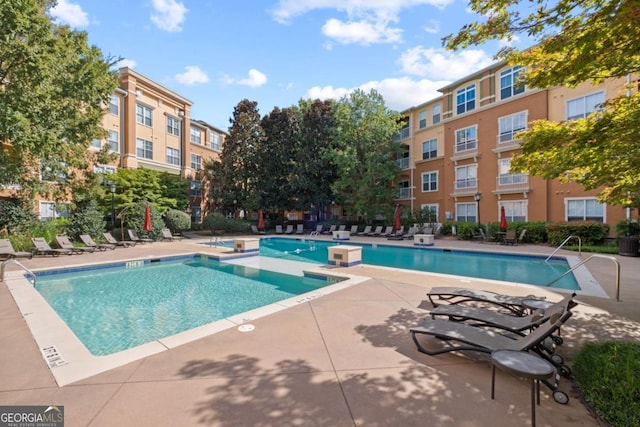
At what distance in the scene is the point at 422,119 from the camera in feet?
94.4

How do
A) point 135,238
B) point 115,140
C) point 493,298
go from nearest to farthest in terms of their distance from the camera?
point 493,298 < point 135,238 < point 115,140

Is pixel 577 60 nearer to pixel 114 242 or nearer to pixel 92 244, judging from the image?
pixel 92 244

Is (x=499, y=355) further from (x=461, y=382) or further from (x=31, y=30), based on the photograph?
(x=31, y=30)

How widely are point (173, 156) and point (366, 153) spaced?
62.6ft

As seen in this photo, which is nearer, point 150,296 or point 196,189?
point 150,296

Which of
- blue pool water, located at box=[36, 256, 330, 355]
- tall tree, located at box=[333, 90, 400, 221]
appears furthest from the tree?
tall tree, located at box=[333, 90, 400, 221]

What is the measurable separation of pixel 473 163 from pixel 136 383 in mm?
25926

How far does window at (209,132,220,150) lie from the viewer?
117 feet

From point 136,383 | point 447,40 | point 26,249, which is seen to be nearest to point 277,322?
point 136,383

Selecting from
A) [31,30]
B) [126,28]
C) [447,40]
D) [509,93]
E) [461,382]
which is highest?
[509,93]

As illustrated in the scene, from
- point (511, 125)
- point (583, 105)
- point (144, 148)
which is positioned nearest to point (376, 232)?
point (511, 125)

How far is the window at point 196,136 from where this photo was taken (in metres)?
32.8

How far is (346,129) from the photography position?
1061 inches

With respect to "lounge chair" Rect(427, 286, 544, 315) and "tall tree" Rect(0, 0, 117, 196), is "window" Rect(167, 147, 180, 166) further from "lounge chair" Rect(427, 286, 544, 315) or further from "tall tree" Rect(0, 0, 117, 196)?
"lounge chair" Rect(427, 286, 544, 315)
